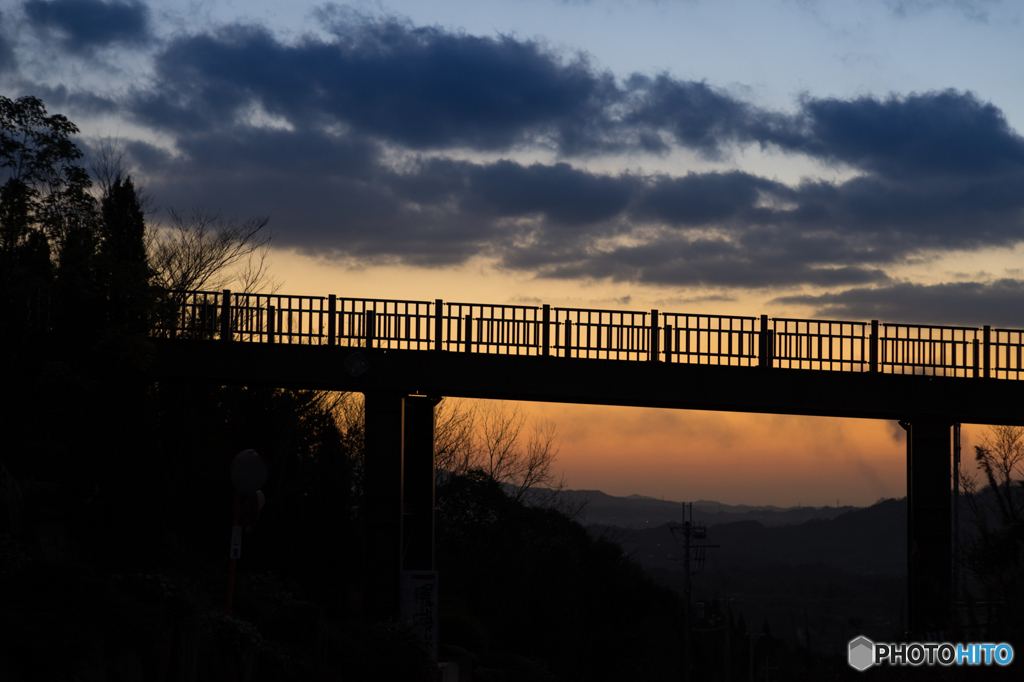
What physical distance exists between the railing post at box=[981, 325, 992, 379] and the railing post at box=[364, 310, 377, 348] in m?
16.4

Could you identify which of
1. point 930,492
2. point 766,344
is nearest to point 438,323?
point 766,344

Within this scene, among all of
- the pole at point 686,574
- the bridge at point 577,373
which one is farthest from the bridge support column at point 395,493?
the pole at point 686,574

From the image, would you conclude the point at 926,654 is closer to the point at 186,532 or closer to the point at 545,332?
the point at 545,332

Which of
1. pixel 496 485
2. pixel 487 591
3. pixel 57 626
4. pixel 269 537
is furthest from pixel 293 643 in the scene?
pixel 496 485

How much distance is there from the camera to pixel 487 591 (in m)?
38.9

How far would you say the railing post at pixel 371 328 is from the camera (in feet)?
76.1

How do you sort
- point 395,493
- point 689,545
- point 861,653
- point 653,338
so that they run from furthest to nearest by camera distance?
1. point 689,545
2. point 653,338
3. point 395,493
4. point 861,653

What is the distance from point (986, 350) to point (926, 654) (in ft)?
60.1

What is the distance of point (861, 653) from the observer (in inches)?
361

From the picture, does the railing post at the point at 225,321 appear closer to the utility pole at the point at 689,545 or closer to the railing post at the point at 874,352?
the railing post at the point at 874,352

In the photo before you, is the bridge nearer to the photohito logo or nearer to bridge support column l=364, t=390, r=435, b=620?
bridge support column l=364, t=390, r=435, b=620

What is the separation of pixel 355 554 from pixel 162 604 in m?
25.4

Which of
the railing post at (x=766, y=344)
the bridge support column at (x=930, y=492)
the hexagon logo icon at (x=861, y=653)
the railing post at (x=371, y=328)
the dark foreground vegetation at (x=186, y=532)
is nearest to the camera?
the hexagon logo icon at (x=861, y=653)

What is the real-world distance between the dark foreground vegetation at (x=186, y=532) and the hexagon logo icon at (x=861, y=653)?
1.65 feet
